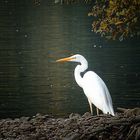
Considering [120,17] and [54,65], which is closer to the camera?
[120,17]

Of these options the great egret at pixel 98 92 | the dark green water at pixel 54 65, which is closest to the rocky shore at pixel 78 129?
the great egret at pixel 98 92

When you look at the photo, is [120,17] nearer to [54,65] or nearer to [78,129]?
[78,129]

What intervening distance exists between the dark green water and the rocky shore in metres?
6.96

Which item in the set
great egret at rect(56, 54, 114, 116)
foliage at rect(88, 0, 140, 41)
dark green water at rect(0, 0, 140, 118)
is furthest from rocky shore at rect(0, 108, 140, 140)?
dark green water at rect(0, 0, 140, 118)

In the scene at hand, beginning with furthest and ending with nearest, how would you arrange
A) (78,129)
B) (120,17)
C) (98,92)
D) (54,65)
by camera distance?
1. (54,65)
2. (98,92)
3. (120,17)
4. (78,129)

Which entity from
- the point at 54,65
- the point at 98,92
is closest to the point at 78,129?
the point at 98,92

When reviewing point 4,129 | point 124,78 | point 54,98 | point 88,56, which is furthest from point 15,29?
point 4,129

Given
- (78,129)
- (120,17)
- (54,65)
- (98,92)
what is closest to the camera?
(78,129)

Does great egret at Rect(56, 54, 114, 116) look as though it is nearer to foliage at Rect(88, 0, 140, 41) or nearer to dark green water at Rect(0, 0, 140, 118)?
dark green water at Rect(0, 0, 140, 118)

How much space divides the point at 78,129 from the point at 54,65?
19.4 meters

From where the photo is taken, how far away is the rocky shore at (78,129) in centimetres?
923

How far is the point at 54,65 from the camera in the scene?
2947 cm

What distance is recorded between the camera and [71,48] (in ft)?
119

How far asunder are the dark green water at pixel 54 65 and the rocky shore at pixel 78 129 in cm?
696
